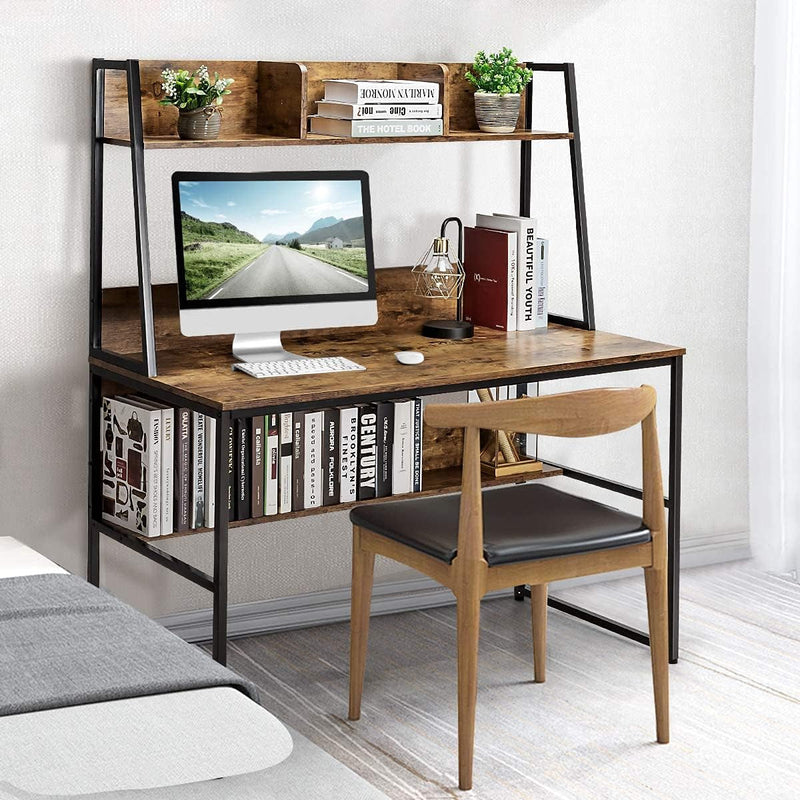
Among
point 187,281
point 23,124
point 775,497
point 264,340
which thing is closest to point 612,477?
point 775,497

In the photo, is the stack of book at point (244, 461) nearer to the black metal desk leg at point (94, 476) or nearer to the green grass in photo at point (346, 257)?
the black metal desk leg at point (94, 476)

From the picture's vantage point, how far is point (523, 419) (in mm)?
2438

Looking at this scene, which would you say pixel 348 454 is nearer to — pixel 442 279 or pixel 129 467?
pixel 129 467

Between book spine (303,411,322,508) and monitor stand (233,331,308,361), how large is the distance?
0.16 m

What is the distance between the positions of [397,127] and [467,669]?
1.19m

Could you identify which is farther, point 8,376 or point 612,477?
point 612,477

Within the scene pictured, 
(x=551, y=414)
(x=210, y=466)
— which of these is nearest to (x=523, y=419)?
(x=551, y=414)

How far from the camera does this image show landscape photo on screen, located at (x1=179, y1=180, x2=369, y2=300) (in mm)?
2826

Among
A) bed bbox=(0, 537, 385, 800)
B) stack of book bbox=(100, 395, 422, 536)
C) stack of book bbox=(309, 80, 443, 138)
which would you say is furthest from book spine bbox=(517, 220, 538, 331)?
bed bbox=(0, 537, 385, 800)

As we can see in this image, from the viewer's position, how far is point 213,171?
9.87 ft

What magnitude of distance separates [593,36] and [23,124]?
59.5 inches

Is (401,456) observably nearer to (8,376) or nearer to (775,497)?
(8,376)

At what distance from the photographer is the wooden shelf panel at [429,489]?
109 inches

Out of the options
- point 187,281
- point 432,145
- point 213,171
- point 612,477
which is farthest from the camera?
point 612,477
